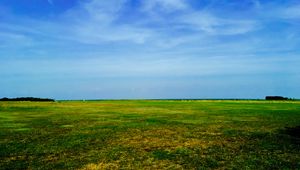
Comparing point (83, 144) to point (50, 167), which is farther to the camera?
point (83, 144)

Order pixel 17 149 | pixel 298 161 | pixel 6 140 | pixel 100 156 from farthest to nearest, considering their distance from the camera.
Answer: pixel 6 140
pixel 17 149
pixel 100 156
pixel 298 161

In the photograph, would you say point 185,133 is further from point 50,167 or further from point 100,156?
point 50,167

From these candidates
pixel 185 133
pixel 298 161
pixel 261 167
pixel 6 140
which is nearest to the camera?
pixel 261 167

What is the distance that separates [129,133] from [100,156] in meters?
8.37

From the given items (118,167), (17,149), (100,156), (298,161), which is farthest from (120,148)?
(298,161)

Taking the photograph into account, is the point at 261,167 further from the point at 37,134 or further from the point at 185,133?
the point at 37,134

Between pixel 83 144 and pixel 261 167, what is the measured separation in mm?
10903

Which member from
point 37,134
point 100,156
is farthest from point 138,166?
point 37,134

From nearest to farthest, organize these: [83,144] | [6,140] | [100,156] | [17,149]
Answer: [100,156], [17,149], [83,144], [6,140]

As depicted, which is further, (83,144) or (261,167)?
(83,144)

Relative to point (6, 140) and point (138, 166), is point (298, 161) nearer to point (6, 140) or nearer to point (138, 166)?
point (138, 166)

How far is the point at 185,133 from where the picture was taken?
25.1m

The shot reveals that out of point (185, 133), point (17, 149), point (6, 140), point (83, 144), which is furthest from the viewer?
point (185, 133)

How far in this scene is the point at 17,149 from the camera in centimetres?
1909
